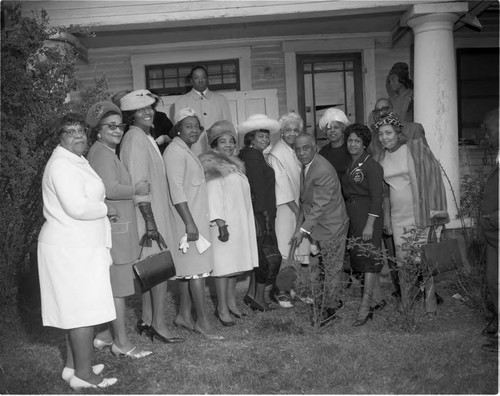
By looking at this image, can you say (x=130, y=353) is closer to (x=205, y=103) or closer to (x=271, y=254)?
(x=271, y=254)

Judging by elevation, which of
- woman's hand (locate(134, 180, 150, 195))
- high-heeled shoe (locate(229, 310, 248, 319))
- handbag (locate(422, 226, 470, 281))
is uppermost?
woman's hand (locate(134, 180, 150, 195))

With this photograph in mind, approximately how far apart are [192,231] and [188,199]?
31 centimetres

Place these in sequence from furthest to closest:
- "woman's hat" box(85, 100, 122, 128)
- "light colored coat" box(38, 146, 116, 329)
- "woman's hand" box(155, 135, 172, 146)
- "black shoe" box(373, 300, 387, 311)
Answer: "woman's hand" box(155, 135, 172, 146) < "black shoe" box(373, 300, 387, 311) < "woman's hat" box(85, 100, 122, 128) < "light colored coat" box(38, 146, 116, 329)

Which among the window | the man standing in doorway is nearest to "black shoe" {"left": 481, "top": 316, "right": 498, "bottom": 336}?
the man standing in doorway

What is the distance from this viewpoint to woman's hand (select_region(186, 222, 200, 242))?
5250 mm

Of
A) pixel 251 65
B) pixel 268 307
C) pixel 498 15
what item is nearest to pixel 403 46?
pixel 498 15

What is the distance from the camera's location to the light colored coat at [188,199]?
17.4 ft

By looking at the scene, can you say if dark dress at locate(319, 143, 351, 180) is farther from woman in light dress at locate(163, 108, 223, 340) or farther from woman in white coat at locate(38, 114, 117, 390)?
woman in white coat at locate(38, 114, 117, 390)

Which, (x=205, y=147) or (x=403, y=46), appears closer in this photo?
(x=205, y=147)

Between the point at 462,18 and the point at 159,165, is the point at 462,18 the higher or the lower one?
the higher one

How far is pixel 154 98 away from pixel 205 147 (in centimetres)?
224

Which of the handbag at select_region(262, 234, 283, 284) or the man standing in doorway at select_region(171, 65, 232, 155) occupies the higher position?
the man standing in doorway at select_region(171, 65, 232, 155)

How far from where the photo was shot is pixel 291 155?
6453 millimetres

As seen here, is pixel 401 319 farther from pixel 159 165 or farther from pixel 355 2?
pixel 355 2
